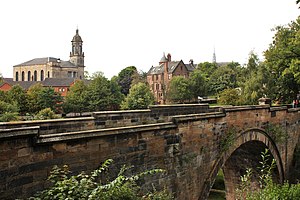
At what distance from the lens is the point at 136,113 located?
394 inches

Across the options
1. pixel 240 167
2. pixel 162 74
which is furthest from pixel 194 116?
pixel 162 74

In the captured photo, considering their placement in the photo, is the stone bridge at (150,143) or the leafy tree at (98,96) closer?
the stone bridge at (150,143)

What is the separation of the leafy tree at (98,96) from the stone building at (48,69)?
144 feet

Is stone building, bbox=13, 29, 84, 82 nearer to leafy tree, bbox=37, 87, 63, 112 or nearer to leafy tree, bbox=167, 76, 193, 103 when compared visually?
leafy tree, bbox=37, 87, 63, 112

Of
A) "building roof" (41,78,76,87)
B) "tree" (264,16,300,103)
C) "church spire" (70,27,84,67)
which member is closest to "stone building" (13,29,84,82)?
"church spire" (70,27,84,67)

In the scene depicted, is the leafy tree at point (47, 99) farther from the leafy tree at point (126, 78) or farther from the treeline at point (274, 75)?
the leafy tree at point (126, 78)

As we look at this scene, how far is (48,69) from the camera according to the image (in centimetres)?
9881

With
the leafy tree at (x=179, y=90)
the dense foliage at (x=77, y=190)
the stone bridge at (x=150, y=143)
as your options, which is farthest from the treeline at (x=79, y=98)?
the dense foliage at (x=77, y=190)

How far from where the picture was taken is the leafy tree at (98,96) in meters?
56.8

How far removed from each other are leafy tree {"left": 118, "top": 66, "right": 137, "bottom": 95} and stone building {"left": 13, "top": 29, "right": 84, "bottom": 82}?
19.0 metres

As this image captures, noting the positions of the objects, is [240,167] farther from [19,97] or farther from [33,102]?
[33,102]

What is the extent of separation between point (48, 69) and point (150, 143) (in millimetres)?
97368

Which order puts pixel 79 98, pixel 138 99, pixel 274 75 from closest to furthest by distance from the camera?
1. pixel 274 75
2. pixel 138 99
3. pixel 79 98

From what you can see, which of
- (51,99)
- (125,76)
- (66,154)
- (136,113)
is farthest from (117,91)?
(66,154)
